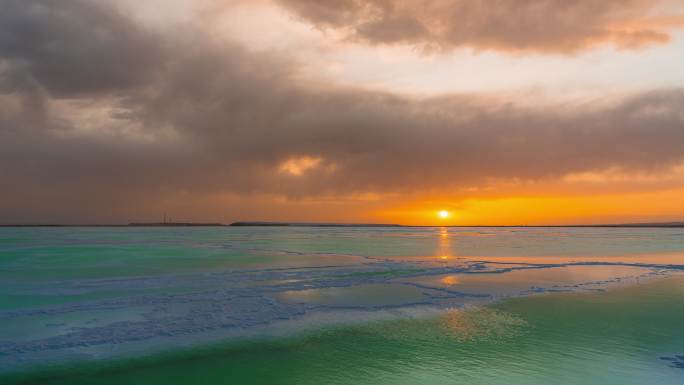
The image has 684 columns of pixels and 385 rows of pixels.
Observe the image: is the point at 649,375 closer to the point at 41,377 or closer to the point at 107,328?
the point at 41,377

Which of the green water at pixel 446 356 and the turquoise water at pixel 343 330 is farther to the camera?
the turquoise water at pixel 343 330

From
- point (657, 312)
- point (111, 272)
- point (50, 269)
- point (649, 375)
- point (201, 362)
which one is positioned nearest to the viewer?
point (649, 375)

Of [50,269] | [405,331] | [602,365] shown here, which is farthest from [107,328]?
[50,269]

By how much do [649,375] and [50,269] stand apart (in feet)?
81.2

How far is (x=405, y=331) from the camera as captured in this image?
9.28 metres

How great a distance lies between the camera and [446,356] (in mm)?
7504

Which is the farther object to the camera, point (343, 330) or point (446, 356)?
point (343, 330)

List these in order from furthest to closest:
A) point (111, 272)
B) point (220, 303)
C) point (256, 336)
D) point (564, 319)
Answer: point (111, 272)
point (220, 303)
point (564, 319)
point (256, 336)

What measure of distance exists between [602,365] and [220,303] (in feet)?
30.9

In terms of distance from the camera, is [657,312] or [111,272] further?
[111,272]

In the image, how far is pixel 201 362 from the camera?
7.38 meters

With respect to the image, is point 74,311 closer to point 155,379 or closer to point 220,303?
point 220,303

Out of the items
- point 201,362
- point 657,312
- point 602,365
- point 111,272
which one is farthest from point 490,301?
point 111,272

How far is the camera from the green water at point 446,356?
6.57 metres
